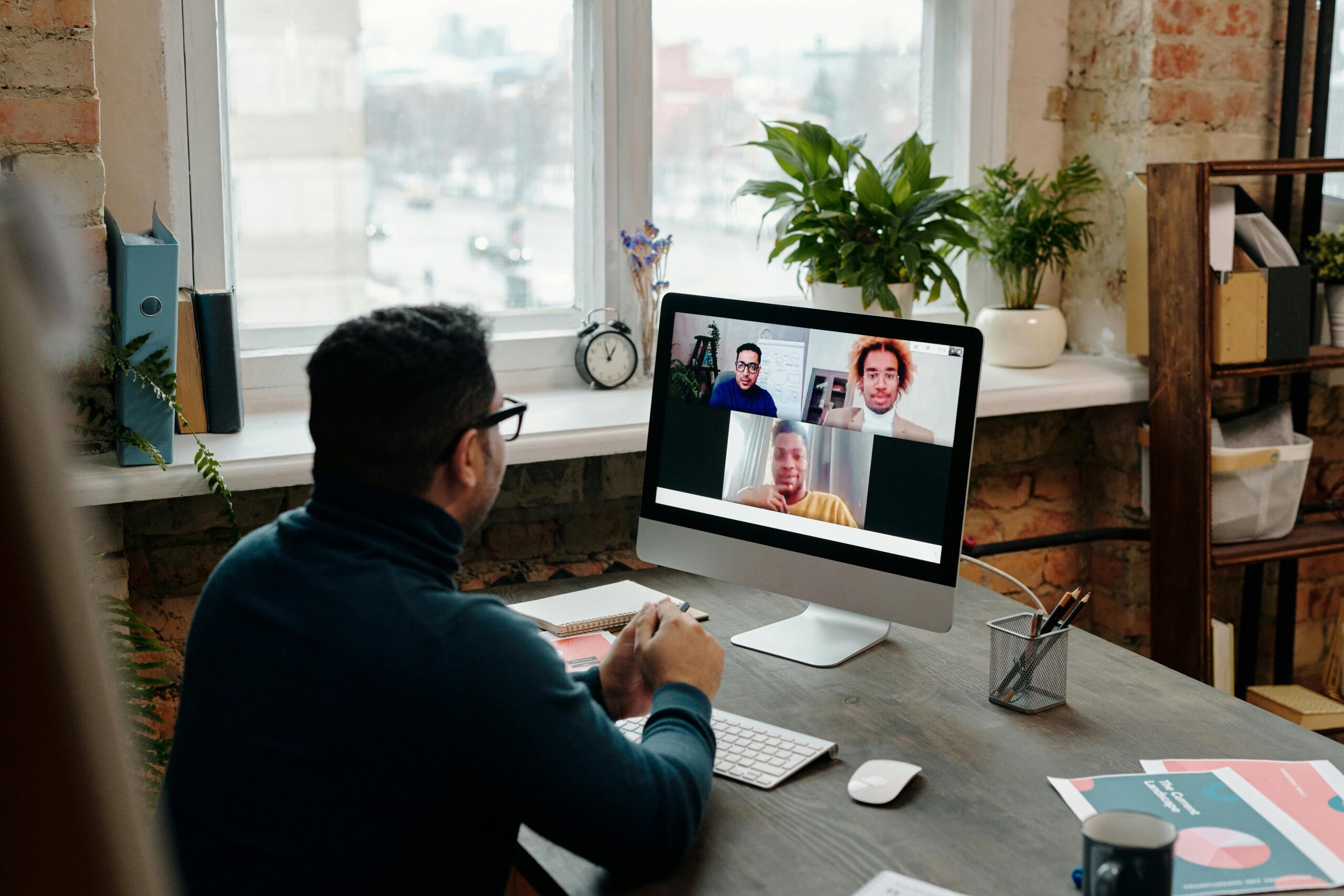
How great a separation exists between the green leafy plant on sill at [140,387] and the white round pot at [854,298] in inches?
49.2

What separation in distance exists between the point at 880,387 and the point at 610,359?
99 centimetres

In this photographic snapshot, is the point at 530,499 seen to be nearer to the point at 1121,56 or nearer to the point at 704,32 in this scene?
the point at 704,32

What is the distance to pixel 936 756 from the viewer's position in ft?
4.48

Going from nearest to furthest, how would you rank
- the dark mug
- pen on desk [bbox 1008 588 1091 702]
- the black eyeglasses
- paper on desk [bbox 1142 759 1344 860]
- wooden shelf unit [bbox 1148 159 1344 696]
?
the dark mug, the black eyeglasses, paper on desk [bbox 1142 759 1344 860], pen on desk [bbox 1008 588 1091 702], wooden shelf unit [bbox 1148 159 1344 696]

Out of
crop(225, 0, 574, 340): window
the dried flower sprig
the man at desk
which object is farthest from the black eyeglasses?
the dried flower sprig

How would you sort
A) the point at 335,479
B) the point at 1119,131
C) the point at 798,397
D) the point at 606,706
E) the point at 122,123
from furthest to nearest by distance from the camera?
the point at 1119,131 → the point at 122,123 → the point at 798,397 → the point at 606,706 → the point at 335,479

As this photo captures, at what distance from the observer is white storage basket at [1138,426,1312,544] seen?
245 cm

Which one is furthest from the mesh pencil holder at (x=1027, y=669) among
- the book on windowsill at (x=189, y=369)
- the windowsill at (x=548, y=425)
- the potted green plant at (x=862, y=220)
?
the book on windowsill at (x=189, y=369)

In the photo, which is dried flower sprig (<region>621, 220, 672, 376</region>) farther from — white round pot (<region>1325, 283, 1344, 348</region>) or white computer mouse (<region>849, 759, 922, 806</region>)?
white round pot (<region>1325, 283, 1344, 348</region>)

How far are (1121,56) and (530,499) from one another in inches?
66.8

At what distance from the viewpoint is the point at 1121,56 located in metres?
2.65

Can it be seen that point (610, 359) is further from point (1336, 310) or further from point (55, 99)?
point (1336, 310)

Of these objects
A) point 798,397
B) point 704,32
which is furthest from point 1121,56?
point 798,397

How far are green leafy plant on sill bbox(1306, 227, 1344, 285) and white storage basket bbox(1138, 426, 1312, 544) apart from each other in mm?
363
